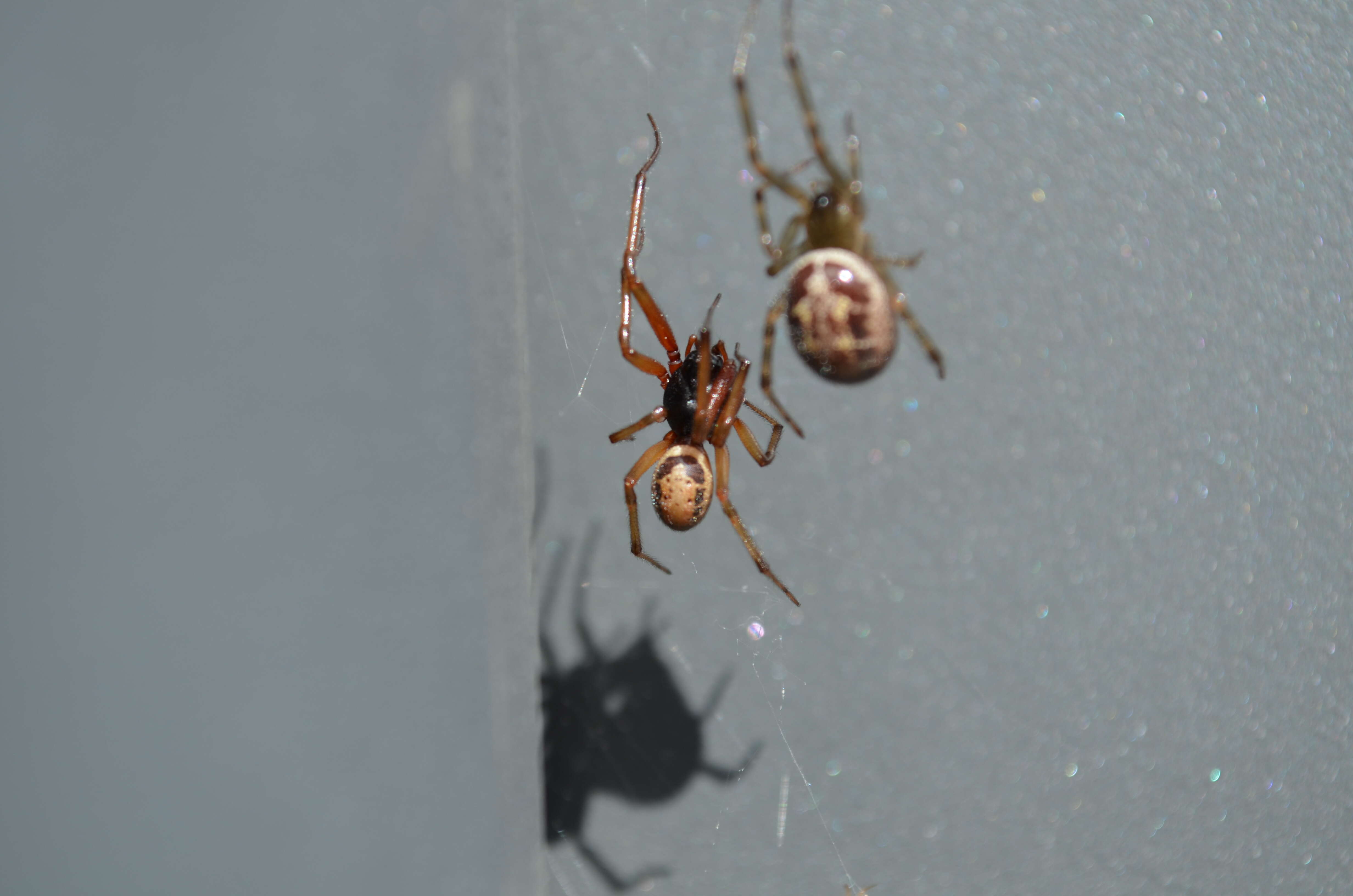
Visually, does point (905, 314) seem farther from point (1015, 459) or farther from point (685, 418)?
point (1015, 459)

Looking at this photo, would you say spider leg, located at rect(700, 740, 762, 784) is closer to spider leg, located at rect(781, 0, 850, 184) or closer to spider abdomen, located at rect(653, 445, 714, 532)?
spider abdomen, located at rect(653, 445, 714, 532)

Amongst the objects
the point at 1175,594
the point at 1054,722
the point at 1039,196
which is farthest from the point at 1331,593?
the point at 1039,196

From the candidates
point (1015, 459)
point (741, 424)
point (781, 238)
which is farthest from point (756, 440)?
point (1015, 459)

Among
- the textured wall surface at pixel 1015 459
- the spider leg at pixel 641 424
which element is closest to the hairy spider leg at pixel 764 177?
the spider leg at pixel 641 424

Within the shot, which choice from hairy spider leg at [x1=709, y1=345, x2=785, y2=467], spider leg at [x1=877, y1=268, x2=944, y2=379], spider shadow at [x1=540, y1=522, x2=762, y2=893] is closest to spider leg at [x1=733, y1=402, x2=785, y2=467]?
hairy spider leg at [x1=709, y1=345, x2=785, y2=467]

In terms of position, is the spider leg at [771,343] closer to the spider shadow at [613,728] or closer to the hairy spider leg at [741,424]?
the hairy spider leg at [741,424]

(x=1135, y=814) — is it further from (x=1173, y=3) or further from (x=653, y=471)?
(x=1173, y=3)
